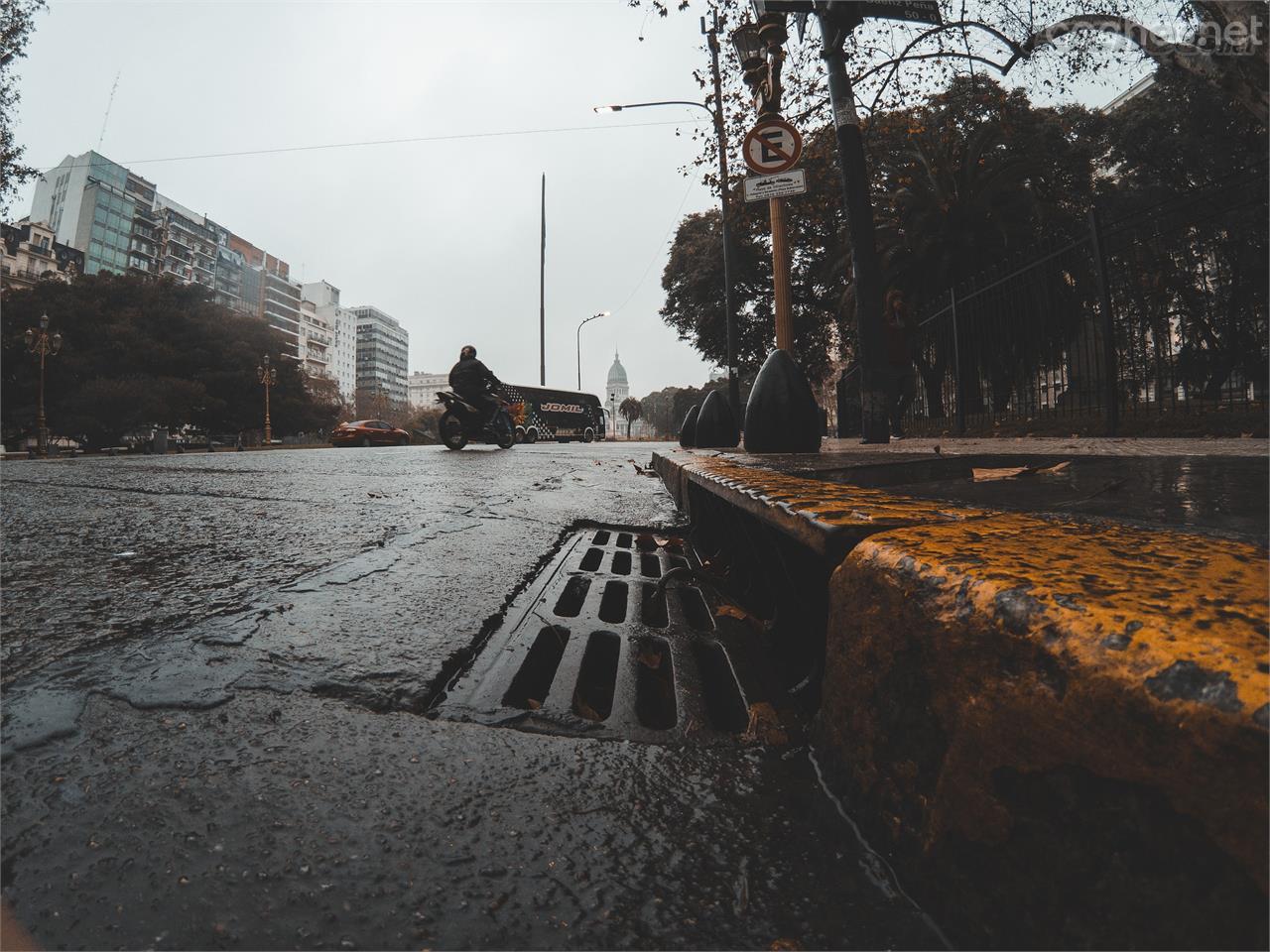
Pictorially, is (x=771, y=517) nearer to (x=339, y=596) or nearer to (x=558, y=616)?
(x=558, y=616)

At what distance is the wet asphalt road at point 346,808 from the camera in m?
0.57

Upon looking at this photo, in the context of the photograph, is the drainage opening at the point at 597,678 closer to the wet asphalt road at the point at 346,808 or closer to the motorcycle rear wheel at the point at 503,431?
the wet asphalt road at the point at 346,808

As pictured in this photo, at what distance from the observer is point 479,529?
8.20 feet

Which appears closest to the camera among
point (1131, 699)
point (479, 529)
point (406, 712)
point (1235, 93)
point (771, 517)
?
point (1131, 699)

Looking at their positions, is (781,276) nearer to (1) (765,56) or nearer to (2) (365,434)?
(1) (765,56)

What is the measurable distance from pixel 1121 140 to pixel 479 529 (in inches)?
1005

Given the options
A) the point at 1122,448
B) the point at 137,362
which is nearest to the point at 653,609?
the point at 1122,448

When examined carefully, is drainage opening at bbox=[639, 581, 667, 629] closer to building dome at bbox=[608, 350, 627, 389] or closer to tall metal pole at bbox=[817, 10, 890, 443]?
tall metal pole at bbox=[817, 10, 890, 443]

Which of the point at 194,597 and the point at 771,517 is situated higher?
the point at 771,517

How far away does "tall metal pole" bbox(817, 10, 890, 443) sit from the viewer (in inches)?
192

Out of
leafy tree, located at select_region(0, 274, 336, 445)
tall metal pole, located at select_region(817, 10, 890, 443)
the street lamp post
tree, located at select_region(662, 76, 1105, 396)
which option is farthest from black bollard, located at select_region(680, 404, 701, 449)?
leafy tree, located at select_region(0, 274, 336, 445)

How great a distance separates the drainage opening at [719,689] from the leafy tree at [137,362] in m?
35.3

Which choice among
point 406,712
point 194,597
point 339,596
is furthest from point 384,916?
point 194,597

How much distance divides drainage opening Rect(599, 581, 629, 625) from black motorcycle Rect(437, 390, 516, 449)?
31.6 ft
